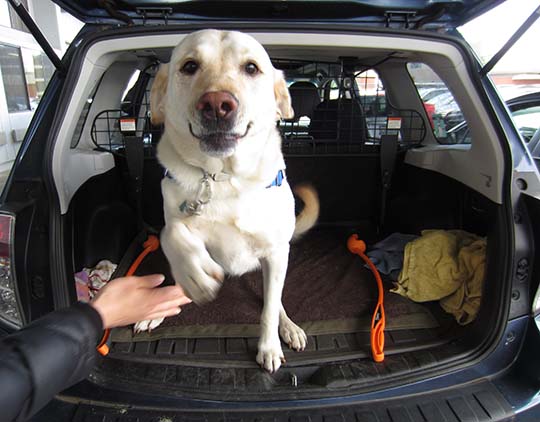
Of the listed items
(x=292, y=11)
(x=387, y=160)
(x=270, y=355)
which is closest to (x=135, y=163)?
(x=292, y=11)

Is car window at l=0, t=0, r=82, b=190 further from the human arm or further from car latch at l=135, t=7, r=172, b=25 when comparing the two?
the human arm

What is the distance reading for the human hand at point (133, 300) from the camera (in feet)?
3.55

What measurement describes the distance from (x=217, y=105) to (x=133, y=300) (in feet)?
Answer: 2.12

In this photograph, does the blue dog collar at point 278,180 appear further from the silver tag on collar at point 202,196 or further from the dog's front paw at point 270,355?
the dog's front paw at point 270,355

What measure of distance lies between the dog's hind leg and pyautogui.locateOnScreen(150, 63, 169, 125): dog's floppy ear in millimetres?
751

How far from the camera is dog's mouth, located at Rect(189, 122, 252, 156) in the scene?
1.27m

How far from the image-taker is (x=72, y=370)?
90 cm

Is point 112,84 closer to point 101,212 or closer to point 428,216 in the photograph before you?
point 101,212

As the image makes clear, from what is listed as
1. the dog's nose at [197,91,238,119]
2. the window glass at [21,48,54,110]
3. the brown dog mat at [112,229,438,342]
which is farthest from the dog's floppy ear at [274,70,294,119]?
the window glass at [21,48,54,110]

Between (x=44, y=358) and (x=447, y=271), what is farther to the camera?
(x=447, y=271)

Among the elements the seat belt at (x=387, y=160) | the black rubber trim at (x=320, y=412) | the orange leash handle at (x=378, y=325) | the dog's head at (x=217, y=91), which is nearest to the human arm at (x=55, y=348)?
the black rubber trim at (x=320, y=412)

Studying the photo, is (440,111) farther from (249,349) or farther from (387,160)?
(249,349)

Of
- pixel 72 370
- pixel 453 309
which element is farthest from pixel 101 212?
pixel 453 309

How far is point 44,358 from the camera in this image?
834 millimetres
